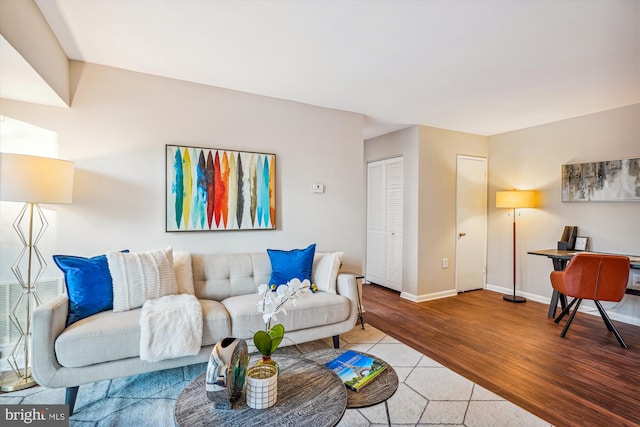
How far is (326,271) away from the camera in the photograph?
294 centimetres

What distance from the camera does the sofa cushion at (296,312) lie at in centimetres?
231

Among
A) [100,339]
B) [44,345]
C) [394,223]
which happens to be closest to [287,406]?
[100,339]

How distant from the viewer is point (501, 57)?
2.48m

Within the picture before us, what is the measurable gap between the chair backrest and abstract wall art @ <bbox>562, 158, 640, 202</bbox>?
1.04 metres

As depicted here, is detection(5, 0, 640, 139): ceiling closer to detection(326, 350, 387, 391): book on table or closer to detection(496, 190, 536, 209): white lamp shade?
detection(496, 190, 536, 209): white lamp shade

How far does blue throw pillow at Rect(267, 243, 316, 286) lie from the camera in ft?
9.35

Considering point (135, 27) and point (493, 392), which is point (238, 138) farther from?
point (493, 392)

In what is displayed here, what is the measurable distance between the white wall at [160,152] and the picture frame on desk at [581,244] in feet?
9.25

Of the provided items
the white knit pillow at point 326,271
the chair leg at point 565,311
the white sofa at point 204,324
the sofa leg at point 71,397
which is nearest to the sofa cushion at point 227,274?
the white sofa at point 204,324

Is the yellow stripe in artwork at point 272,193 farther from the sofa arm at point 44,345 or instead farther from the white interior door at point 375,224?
the white interior door at point 375,224

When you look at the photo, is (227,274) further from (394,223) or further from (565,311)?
(565,311)

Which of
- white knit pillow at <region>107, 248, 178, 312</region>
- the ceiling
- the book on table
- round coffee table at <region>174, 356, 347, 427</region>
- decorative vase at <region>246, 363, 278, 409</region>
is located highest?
the ceiling

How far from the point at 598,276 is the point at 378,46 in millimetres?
2912

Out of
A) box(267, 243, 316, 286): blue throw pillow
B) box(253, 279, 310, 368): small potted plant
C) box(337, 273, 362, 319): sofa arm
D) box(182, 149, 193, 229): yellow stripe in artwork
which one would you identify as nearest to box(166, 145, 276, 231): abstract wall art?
box(182, 149, 193, 229): yellow stripe in artwork
